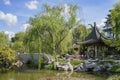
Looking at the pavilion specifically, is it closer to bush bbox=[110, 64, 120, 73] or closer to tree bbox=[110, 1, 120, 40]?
bush bbox=[110, 64, 120, 73]

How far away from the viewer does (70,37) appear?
31.0 meters

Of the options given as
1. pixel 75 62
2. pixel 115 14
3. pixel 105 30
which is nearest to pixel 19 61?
pixel 75 62

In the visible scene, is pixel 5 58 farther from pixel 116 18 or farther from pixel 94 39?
pixel 116 18

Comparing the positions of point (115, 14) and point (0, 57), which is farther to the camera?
point (0, 57)

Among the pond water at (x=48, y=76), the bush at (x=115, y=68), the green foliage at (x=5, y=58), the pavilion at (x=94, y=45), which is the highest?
the pavilion at (x=94, y=45)

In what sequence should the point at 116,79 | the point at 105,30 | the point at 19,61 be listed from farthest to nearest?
the point at 105,30 → the point at 19,61 → the point at 116,79

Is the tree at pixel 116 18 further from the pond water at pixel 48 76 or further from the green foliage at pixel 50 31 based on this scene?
the green foliage at pixel 50 31

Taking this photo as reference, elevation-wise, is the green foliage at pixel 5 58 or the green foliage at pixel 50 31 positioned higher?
the green foliage at pixel 50 31

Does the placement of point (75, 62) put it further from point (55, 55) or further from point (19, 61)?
point (19, 61)

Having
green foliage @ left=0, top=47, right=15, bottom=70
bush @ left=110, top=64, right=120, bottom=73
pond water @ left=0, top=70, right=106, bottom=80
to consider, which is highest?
green foliage @ left=0, top=47, right=15, bottom=70

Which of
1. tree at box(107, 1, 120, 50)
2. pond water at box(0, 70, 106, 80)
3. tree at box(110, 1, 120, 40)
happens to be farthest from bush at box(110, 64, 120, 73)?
tree at box(110, 1, 120, 40)

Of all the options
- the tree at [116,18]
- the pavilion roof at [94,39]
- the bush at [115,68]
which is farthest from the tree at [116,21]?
the pavilion roof at [94,39]

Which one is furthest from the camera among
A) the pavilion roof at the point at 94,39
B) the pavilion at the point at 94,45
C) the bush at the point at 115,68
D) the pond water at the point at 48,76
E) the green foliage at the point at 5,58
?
the pavilion at the point at 94,45

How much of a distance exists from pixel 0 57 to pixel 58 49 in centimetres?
657
